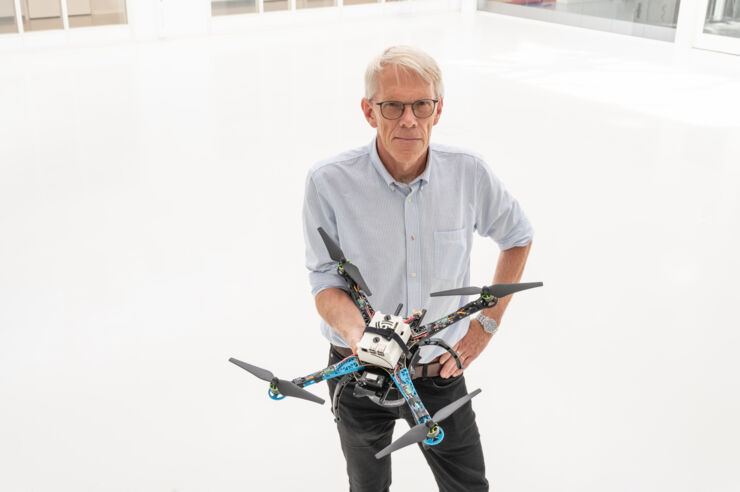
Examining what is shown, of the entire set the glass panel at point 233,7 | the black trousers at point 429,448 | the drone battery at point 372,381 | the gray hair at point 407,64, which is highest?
the gray hair at point 407,64

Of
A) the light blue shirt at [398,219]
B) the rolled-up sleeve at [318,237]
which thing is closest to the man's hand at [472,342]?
the light blue shirt at [398,219]

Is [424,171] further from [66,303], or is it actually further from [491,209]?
[66,303]

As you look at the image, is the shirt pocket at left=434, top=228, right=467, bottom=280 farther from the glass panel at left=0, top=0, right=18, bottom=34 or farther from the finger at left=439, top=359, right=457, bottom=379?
the glass panel at left=0, top=0, right=18, bottom=34

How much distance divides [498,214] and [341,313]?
0.54 meters

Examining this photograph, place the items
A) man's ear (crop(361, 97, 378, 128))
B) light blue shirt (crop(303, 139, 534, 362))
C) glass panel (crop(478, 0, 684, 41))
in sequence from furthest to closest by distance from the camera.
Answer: glass panel (crop(478, 0, 684, 41)) → light blue shirt (crop(303, 139, 534, 362)) → man's ear (crop(361, 97, 378, 128))

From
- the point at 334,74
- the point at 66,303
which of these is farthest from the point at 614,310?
the point at 334,74

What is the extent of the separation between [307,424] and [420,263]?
1524 millimetres

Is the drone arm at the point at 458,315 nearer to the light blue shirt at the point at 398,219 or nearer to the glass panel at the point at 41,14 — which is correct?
the light blue shirt at the point at 398,219

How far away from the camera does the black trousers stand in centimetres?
197

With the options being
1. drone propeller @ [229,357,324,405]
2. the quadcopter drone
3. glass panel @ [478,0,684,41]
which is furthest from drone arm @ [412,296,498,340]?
glass panel @ [478,0,684,41]

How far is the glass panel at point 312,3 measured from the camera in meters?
13.8

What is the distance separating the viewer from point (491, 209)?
76.0 inches

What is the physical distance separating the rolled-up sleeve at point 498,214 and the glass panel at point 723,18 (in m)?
10.8

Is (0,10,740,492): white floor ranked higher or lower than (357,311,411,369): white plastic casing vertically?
lower
